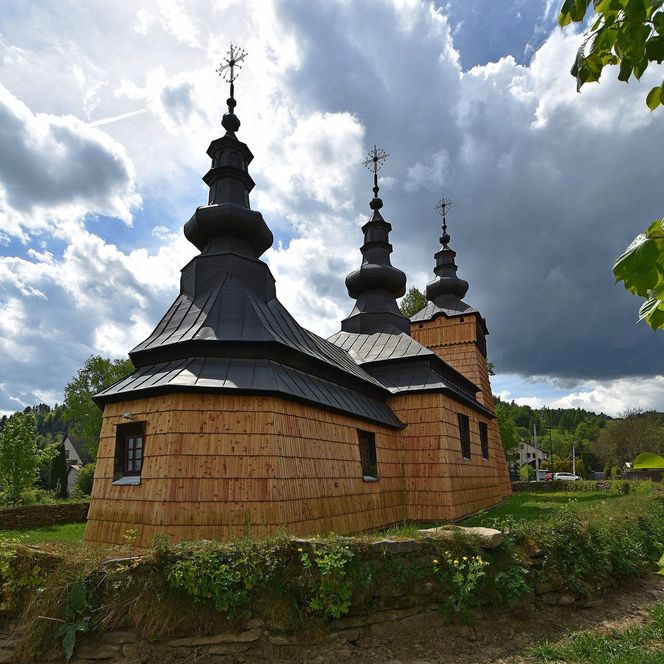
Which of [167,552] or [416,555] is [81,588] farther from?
[416,555]

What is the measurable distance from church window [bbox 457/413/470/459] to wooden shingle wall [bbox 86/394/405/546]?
7.69 meters

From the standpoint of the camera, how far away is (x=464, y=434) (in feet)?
57.7

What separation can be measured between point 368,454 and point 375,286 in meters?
9.32

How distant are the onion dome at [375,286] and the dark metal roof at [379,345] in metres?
0.66

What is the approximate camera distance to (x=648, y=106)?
6.01 feet

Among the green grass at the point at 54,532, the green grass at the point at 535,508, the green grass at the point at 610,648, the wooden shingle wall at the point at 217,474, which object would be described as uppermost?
the wooden shingle wall at the point at 217,474

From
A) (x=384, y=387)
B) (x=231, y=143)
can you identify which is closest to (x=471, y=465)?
(x=384, y=387)

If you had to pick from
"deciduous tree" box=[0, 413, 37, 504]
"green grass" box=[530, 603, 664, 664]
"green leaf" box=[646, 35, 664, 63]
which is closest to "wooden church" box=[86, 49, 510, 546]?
"green grass" box=[530, 603, 664, 664]

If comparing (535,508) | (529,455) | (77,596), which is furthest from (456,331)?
(529,455)

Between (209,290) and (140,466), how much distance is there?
4821 mm

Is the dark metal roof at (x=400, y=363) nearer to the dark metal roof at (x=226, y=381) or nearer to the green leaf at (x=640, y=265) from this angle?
the dark metal roof at (x=226, y=381)

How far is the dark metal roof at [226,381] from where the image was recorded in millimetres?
9531

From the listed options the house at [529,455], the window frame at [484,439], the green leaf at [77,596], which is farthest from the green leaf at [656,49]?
the house at [529,455]

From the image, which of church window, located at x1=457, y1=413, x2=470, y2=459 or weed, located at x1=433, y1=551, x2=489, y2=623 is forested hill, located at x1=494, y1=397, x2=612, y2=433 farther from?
weed, located at x1=433, y1=551, x2=489, y2=623
